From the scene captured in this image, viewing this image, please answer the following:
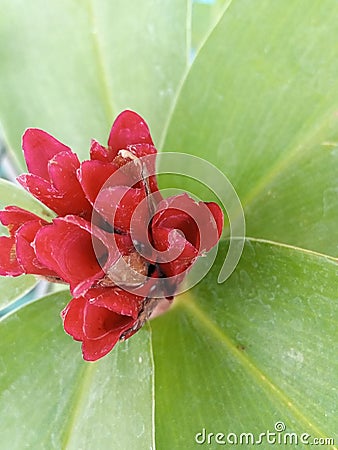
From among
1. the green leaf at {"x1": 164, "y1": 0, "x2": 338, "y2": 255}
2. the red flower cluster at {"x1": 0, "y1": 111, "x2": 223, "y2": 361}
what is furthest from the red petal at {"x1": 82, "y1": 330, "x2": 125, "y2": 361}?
the green leaf at {"x1": 164, "y1": 0, "x2": 338, "y2": 255}

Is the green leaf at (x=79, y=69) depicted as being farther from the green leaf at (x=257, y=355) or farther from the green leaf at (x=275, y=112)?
the green leaf at (x=257, y=355)

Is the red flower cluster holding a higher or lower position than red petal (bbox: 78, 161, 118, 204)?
lower

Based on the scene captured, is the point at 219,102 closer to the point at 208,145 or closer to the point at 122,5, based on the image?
the point at 208,145

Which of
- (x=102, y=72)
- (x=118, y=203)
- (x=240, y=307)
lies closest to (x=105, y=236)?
(x=118, y=203)

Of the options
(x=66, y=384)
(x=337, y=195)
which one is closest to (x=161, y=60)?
(x=337, y=195)

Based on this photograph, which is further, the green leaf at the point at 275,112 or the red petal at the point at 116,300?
the green leaf at the point at 275,112

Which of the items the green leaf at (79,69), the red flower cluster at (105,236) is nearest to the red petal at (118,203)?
the red flower cluster at (105,236)

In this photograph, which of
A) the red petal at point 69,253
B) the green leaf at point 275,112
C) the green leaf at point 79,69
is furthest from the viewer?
the green leaf at point 79,69

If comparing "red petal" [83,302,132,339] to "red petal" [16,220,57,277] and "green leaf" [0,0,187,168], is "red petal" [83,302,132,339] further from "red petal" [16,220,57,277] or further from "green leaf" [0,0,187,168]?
"green leaf" [0,0,187,168]
